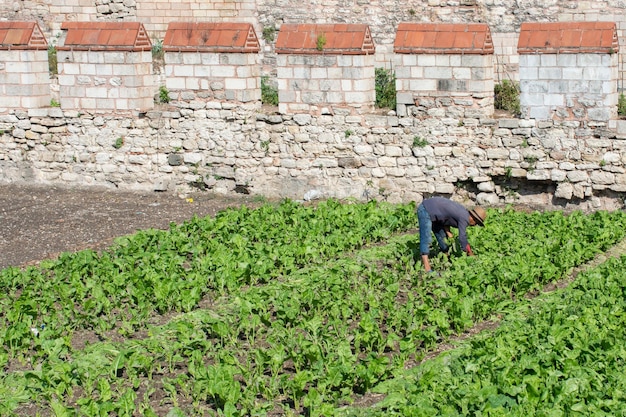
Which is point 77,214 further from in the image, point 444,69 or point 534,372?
point 534,372

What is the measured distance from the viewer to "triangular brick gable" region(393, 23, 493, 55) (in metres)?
12.9

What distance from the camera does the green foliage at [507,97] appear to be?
543 inches

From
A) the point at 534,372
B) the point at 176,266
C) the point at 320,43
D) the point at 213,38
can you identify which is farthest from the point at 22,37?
the point at 534,372

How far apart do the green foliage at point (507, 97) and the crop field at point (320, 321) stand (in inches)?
79.4

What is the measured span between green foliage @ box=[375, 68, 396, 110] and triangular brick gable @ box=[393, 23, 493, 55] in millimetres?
1031

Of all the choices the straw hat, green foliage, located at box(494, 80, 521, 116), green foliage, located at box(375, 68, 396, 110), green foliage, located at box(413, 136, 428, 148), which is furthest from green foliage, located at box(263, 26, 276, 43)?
the straw hat

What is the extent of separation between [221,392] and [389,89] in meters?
7.70

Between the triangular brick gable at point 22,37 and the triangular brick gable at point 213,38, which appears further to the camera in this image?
the triangular brick gable at point 22,37

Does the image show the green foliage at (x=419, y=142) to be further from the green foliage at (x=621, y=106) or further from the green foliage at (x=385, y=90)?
the green foliage at (x=621, y=106)

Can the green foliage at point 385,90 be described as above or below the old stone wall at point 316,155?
above

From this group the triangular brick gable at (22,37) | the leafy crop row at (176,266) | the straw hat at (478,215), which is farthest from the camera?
the triangular brick gable at (22,37)

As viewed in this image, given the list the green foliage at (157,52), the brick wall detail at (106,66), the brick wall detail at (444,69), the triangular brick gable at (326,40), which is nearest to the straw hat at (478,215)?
the brick wall detail at (444,69)

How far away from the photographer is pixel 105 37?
1434 cm

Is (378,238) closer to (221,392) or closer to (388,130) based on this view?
(388,130)
